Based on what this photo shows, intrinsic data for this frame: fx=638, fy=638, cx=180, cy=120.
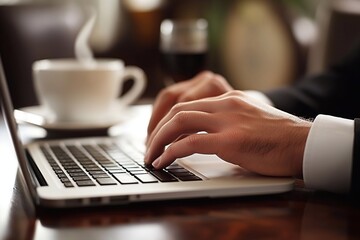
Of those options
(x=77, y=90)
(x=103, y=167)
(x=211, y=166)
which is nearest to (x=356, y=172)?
(x=211, y=166)

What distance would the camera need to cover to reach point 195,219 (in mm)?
560

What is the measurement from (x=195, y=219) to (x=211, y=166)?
15 cm

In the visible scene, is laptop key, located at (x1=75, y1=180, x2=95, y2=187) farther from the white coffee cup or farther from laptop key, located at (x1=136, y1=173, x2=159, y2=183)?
the white coffee cup

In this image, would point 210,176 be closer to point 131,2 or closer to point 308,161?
point 308,161

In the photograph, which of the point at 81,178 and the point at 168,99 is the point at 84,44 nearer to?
the point at 168,99

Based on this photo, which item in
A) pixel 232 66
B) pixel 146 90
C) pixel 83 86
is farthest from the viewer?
pixel 146 90

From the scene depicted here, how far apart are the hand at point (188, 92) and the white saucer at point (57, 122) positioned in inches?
4.6

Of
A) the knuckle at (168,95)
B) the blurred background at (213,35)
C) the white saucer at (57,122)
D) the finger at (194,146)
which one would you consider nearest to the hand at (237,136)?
the finger at (194,146)

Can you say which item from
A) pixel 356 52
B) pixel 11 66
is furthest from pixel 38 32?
pixel 356 52

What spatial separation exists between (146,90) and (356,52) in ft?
4.70

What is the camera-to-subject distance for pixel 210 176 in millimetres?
658

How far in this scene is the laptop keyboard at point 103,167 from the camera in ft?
2.10

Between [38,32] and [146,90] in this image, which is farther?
[146,90]

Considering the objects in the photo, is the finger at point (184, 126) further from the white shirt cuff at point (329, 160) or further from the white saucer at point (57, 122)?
the white saucer at point (57, 122)
